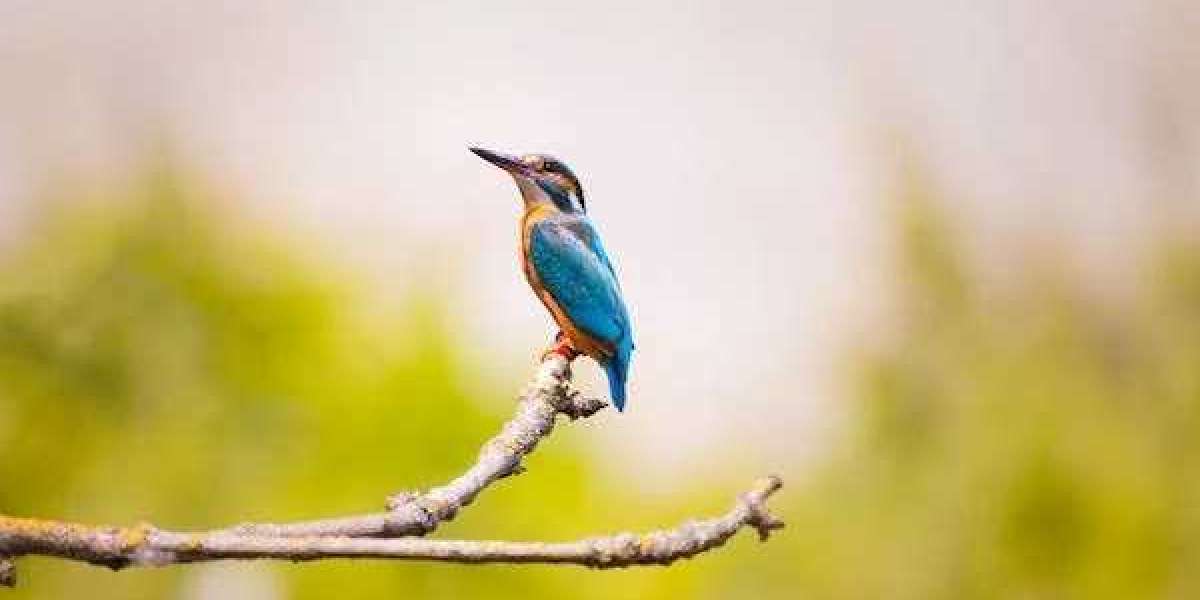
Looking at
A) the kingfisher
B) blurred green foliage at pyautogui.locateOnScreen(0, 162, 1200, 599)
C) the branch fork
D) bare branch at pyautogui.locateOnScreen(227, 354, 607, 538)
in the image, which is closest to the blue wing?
the kingfisher

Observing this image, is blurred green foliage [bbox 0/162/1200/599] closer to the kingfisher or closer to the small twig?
the kingfisher

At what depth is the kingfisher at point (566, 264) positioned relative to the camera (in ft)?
4.45

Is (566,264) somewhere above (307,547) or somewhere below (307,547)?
above

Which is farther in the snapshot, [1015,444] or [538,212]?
[1015,444]

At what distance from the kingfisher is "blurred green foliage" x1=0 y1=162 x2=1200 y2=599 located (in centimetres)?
29

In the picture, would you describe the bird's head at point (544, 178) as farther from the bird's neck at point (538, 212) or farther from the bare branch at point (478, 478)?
the bare branch at point (478, 478)

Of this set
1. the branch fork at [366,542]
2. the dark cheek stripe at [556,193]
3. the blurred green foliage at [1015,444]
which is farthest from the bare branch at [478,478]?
the blurred green foliage at [1015,444]

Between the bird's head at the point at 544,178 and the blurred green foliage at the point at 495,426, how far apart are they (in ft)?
1.05

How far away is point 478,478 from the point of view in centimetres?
91

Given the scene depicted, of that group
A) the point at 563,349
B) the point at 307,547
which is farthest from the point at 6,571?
the point at 563,349

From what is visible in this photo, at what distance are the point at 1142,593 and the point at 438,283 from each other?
108cm

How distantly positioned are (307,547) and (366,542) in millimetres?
27

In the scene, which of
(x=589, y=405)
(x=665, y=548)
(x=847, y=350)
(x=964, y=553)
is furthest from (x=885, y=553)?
(x=665, y=548)

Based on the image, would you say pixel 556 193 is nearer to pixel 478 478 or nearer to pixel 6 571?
pixel 478 478
